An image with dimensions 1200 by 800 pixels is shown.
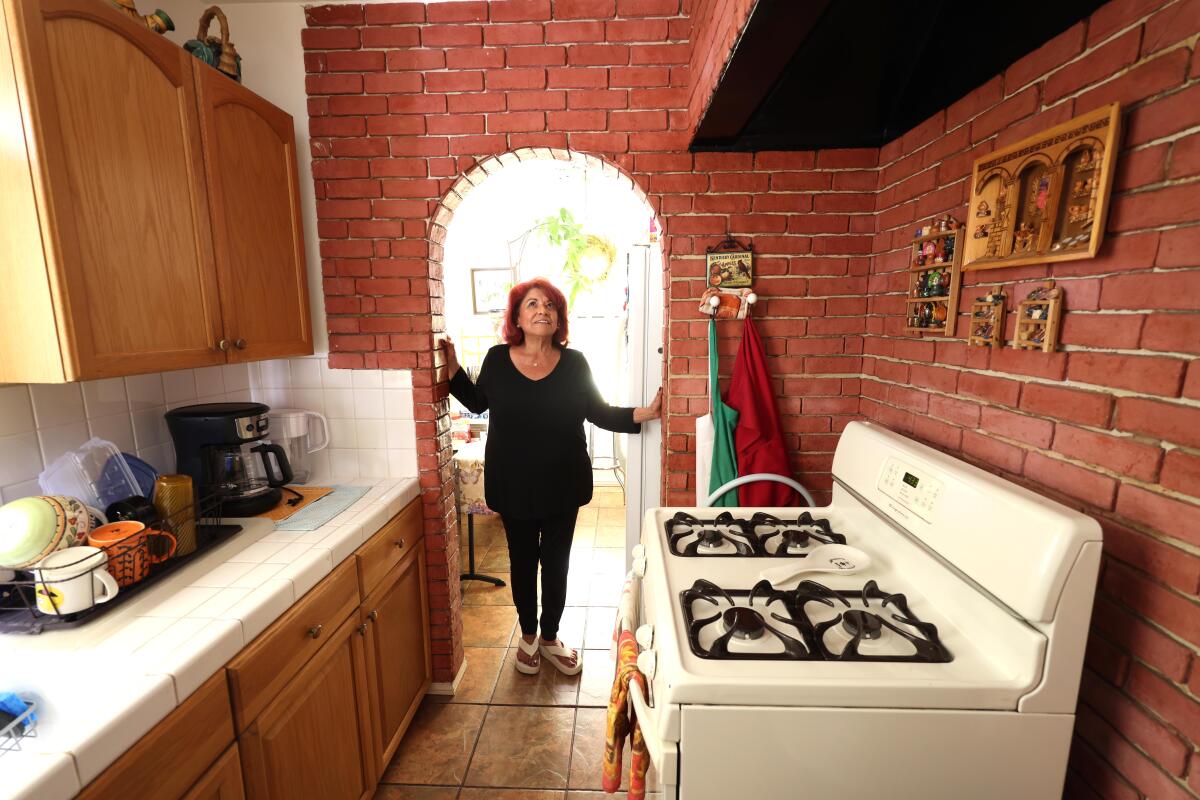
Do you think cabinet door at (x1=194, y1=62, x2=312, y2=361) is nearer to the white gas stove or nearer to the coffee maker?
the coffee maker

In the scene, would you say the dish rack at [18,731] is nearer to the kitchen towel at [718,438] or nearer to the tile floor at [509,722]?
the tile floor at [509,722]

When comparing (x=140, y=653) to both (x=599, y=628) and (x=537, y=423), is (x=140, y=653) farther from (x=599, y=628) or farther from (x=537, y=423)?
(x=599, y=628)

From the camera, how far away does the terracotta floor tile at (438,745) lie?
5.91ft

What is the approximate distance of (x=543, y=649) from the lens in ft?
7.66

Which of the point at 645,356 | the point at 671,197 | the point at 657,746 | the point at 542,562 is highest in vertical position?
the point at 671,197

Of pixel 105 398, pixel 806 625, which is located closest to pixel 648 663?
pixel 806 625

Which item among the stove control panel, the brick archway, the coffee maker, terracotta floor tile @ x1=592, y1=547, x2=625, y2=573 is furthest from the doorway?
the stove control panel

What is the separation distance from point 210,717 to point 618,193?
12.8 feet

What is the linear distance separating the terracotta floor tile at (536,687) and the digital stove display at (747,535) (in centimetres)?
117

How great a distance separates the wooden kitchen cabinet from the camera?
104 centimetres

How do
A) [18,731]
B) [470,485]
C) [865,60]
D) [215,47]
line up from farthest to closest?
[470,485] < [215,47] < [865,60] < [18,731]

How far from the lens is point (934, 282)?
4.64ft

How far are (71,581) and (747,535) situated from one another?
4.64 ft

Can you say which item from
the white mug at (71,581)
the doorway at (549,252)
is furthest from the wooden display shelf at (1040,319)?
the doorway at (549,252)
